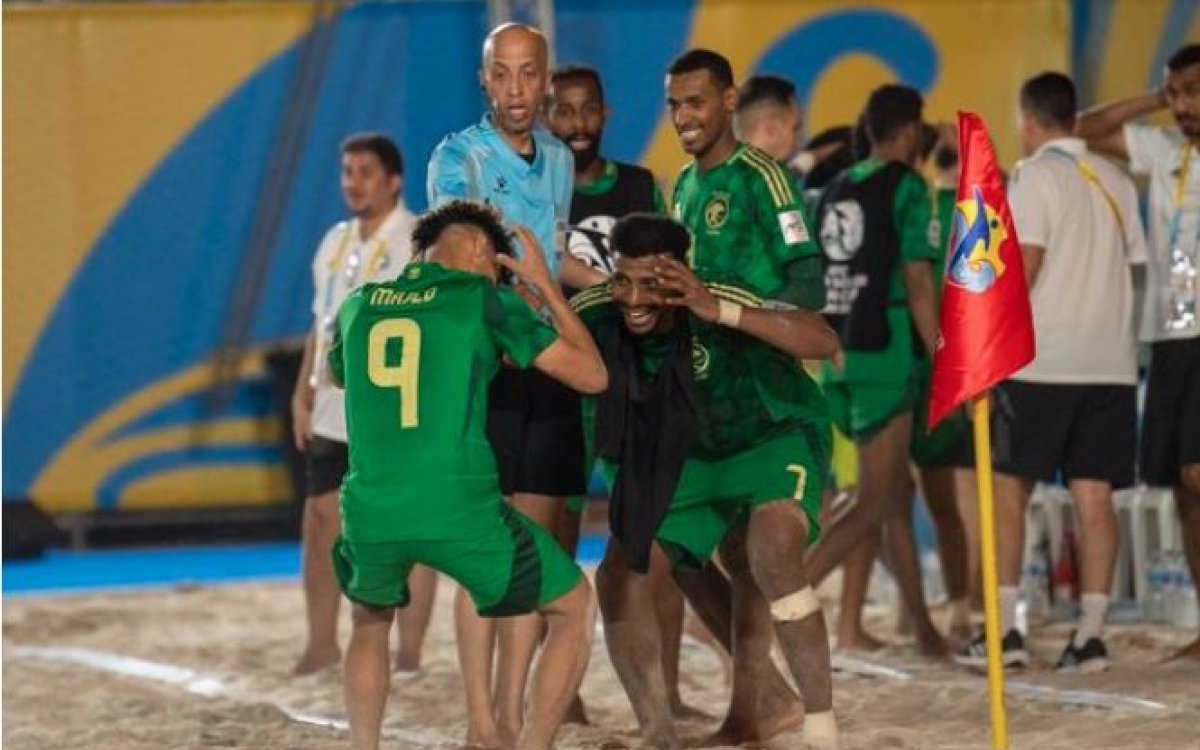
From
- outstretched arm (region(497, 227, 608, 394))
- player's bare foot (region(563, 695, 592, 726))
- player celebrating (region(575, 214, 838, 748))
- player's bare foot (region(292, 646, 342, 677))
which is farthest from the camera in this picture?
player's bare foot (region(292, 646, 342, 677))

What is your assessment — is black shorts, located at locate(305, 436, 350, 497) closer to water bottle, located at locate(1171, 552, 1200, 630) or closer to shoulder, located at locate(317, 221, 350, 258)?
shoulder, located at locate(317, 221, 350, 258)

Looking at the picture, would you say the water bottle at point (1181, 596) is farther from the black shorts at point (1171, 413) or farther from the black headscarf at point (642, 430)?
the black headscarf at point (642, 430)

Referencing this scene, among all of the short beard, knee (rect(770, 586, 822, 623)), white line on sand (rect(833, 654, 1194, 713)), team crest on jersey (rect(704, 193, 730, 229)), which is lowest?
white line on sand (rect(833, 654, 1194, 713))

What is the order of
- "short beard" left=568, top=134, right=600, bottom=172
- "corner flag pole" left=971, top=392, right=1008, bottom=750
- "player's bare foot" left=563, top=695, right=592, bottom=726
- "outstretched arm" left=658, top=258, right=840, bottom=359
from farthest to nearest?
"player's bare foot" left=563, top=695, right=592, bottom=726 < "short beard" left=568, top=134, right=600, bottom=172 < "outstretched arm" left=658, top=258, right=840, bottom=359 < "corner flag pole" left=971, top=392, right=1008, bottom=750

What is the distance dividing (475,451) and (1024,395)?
149 inches

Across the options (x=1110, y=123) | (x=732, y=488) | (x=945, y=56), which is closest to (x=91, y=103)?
(x=945, y=56)

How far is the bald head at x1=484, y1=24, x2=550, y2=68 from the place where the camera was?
7906 mm

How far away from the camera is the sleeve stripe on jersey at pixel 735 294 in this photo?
780 cm

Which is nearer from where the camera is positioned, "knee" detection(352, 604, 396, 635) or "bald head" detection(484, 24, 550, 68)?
"knee" detection(352, 604, 396, 635)

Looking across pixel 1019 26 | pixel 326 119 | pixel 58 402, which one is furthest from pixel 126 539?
pixel 1019 26

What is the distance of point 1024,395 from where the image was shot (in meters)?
10.3

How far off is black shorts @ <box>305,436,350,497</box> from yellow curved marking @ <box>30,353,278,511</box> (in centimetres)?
627

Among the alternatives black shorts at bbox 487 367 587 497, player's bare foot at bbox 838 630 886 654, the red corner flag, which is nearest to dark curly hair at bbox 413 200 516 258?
black shorts at bbox 487 367 587 497

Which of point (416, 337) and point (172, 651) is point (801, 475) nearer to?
point (416, 337)
